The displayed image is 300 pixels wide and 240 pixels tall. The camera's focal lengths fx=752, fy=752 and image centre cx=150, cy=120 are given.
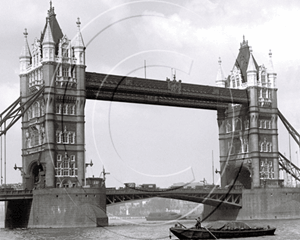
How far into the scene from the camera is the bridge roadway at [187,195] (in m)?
124

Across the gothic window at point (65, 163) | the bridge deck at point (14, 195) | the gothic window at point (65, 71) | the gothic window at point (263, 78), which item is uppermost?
the gothic window at point (263, 78)

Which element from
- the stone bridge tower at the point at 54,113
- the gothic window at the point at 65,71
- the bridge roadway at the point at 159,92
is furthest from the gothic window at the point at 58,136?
the gothic window at the point at 65,71

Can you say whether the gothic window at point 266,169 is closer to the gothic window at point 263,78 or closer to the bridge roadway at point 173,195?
the bridge roadway at point 173,195

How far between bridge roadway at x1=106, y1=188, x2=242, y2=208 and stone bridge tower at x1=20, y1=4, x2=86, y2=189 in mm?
6576

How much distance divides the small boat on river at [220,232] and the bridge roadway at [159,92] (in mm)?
37185

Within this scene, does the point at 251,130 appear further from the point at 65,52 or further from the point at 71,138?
the point at 65,52

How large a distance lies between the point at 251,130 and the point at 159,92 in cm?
2370

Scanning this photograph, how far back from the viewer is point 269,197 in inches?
5610

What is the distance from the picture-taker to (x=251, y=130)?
14800 cm

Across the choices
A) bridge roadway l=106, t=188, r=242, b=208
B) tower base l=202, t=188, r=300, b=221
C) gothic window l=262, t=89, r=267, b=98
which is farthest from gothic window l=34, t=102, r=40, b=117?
gothic window l=262, t=89, r=267, b=98

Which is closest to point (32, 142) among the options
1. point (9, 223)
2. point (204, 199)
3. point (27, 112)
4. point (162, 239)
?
point (27, 112)

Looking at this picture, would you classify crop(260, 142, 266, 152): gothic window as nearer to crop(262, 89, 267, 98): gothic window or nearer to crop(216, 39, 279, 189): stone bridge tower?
crop(216, 39, 279, 189): stone bridge tower

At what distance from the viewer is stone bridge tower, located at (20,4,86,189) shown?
121 meters

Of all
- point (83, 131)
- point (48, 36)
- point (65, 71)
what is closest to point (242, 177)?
point (83, 131)
